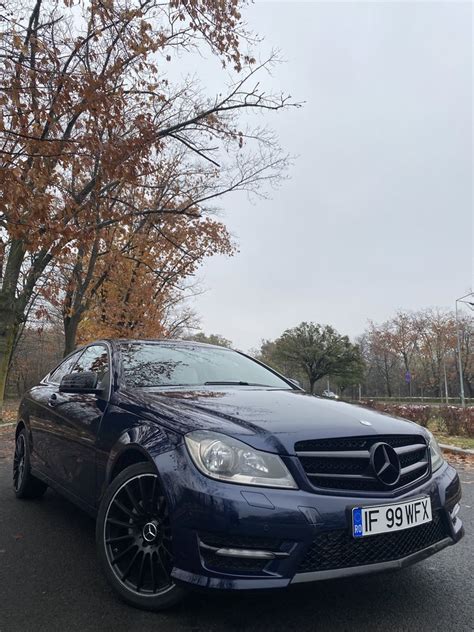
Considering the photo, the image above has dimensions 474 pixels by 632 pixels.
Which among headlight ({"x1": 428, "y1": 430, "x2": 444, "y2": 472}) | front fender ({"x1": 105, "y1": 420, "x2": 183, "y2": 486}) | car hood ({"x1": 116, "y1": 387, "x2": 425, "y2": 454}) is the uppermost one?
car hood ({"x1": 116, "y1": 387, "x2": 425, "y2": 454})

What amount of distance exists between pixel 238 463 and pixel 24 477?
3.39 m

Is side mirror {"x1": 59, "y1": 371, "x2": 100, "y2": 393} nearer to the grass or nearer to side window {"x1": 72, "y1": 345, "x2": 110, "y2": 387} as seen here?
side window {"x1": 72, "y1": 345, "x2": 110, "y2": 387}

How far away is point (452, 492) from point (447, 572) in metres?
0.69

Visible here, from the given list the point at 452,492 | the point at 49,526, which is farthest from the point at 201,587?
the point at 49,526

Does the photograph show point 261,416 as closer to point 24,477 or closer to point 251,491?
point 251,491

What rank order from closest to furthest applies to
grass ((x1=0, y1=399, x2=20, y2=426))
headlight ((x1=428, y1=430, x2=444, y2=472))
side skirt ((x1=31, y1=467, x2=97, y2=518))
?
1. headlight ((x1=428, y1=430, x2=444, y2=472))
2. side skirt ((x1=31, y1=467, x2=97, y2=518))
3. grass ((x1=0, y1=399, x2=20, y2=426))

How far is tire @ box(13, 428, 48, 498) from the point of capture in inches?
190

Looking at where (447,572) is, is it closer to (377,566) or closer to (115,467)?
(377,566)

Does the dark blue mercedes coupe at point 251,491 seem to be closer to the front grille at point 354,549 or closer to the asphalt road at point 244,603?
the front grille at point 354,549

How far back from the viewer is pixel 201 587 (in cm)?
219

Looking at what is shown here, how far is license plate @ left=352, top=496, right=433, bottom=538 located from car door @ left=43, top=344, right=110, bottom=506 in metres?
1.73

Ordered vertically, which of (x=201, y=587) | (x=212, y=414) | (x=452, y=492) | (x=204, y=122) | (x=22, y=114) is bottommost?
(x=201, y=587)

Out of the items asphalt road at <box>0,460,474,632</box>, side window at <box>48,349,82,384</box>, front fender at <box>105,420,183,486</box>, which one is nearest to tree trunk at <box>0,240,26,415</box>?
side window at <box>48,349,82,384</box>

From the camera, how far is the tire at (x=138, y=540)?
2441 mm
